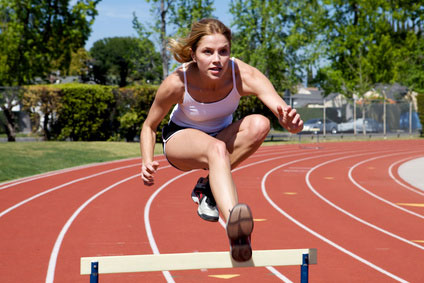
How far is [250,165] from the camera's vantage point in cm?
1822

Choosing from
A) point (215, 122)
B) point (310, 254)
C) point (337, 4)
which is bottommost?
point (310, 254)

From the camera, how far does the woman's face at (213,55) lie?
10.7 feet

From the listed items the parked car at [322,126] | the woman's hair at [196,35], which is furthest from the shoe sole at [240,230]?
the parked car at [322,126]

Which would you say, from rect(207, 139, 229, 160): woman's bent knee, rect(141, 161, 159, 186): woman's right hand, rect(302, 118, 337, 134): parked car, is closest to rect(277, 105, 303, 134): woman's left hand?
rect(207, 139, 229, 160): woman's bent knee

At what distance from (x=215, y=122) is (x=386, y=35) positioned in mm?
33106

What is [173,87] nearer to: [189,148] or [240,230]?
[189,148]

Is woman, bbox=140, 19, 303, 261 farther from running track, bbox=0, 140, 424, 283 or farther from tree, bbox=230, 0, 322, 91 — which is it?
tree, bbox=230, 0, 322, 91

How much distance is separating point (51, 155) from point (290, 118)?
16872mm

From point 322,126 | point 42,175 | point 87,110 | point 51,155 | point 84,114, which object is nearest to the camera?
point 42,175

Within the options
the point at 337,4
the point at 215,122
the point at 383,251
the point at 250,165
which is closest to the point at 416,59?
the point at 337,4

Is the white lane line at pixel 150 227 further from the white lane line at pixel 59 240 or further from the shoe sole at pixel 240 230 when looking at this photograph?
the shoe sole at pixel 240 230

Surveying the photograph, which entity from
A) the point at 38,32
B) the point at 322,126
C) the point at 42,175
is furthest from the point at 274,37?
the point at 42,175

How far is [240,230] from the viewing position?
292 centimetres

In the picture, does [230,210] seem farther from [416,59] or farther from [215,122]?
[416,59]
